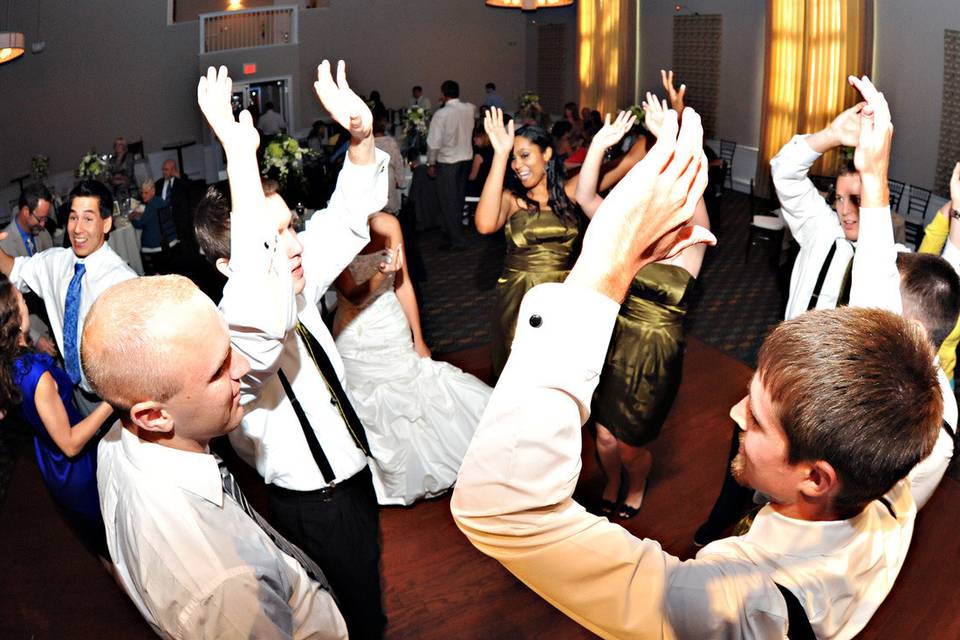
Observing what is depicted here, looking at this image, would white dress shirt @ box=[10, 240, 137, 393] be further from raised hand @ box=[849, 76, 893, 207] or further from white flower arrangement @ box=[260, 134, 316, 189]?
raised hand @ box=[849, 76, 893, 207]

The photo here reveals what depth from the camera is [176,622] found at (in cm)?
138

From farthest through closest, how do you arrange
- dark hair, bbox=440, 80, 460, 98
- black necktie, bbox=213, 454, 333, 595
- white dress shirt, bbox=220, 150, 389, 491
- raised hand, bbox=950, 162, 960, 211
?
dark hair, bbox=440, 80, 460, 98 → raised hand, bbox=950, 162, 960, 211 → white dress shirt, bbox=220, 150, 389, 491 → black necktie, bbox=213, 454, 333, 595

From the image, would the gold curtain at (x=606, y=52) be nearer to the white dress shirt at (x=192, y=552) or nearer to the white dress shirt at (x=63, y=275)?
the white dress shirt at (x=63, y=275)

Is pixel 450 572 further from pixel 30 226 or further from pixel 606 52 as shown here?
pixel 606 52

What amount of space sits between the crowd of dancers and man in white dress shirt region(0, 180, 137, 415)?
12 mm

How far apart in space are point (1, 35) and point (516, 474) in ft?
18.6

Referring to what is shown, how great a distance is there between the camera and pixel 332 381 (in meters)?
2.18

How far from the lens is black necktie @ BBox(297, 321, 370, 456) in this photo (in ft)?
7.02

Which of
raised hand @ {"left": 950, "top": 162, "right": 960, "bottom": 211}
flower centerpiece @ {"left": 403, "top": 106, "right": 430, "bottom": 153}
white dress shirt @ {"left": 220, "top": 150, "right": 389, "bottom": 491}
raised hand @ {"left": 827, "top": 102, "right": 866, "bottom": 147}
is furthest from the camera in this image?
flower centerpiece @ {"left": 403, "top": 106, "right": 430, "bottom": 153}

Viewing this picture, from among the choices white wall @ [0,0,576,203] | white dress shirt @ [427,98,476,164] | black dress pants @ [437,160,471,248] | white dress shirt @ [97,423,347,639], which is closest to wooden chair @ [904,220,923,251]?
black dress pants @ [437,160,471,248]

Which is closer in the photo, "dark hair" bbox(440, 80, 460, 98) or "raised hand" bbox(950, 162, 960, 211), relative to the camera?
"raised hand" bbox(950, 162, 960, 211)

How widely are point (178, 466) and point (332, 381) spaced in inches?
30.3

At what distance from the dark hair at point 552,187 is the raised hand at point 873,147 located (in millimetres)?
1949

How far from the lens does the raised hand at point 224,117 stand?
5.36 ft
